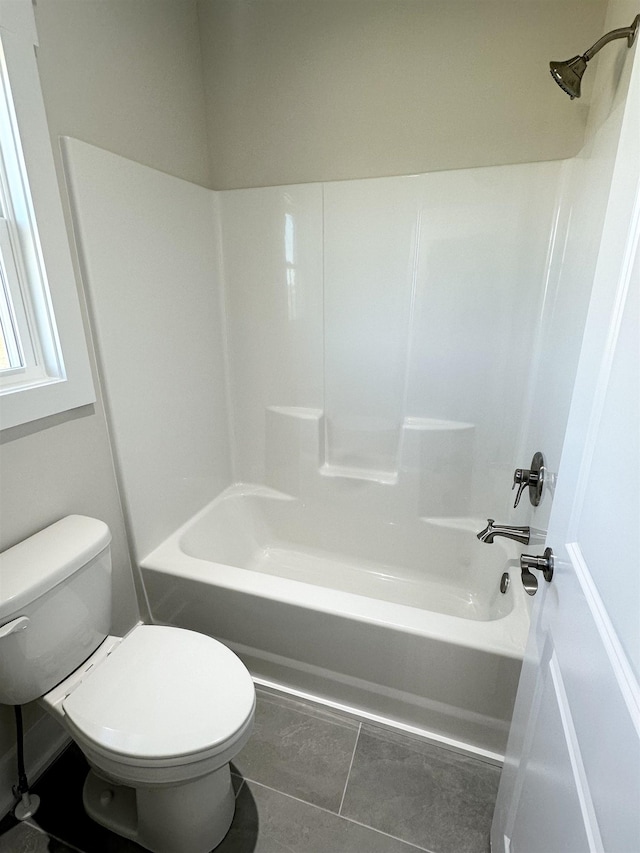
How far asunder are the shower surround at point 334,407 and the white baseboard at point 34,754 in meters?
0.46

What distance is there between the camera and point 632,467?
0.48m

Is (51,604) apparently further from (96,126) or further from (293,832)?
(96,126)

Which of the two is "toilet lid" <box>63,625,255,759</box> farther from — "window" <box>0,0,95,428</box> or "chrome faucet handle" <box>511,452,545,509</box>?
"chrome faucet handle" <box>511,452,545,509</box>

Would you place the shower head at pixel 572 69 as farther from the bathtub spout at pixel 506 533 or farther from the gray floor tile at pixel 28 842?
the gray floor tile at pixel 28 842

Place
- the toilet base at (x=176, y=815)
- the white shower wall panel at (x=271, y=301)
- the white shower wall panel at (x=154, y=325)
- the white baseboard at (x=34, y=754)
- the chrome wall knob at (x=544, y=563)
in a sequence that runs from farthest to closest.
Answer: the white shower wall panel at (x=271, y=301) < the white shower wall panel at (x=154, y=325) < the white baseboard at (x=34, y=754) < the toilet base at (x=176, y=815) < the chrome wall knob at (x=544, y=563)

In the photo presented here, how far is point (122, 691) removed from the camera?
108 cm

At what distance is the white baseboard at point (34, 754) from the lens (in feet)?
4.03

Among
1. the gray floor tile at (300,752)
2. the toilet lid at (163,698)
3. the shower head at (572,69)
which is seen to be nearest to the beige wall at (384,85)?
the shower head at (572,69)

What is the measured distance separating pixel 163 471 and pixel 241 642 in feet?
2.31

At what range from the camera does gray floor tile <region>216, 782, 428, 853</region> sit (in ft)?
3.75

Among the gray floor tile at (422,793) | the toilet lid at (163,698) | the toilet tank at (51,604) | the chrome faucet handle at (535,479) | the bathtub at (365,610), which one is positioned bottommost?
the gray floor tile at (422,793)

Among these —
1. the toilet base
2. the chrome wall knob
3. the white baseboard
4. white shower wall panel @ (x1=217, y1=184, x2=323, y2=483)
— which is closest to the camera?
the chrome wall knob

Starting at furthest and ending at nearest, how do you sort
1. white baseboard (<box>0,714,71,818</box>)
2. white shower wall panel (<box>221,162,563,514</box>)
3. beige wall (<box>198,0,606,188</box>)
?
white shower wall panel (<box>221,162,563,514</box>)
beige wall (<box>198,0,606,188</box>)
white baseboard (<box>0,714,71,818</box>)

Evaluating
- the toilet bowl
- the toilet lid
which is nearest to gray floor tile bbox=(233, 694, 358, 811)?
the toilet bowl
